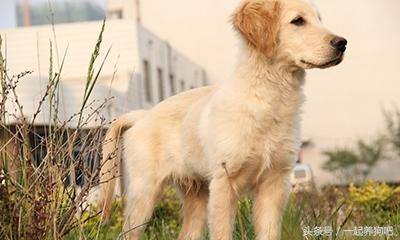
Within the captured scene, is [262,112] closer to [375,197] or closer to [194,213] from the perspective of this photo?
[194,213]

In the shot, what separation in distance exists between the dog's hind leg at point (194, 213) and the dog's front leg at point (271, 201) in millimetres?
1036

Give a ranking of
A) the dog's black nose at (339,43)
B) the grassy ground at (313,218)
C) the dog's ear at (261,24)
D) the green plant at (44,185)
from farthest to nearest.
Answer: the dog's ear at (261,24) → the dog's black nose at (339,43) → the grassy ground at (313,218) → the green plant at (44,185)

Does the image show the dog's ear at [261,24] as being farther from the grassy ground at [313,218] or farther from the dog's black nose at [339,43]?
the grassy ground at [313,218]

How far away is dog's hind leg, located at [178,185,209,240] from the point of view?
6.20m

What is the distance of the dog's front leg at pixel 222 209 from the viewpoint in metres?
5.10

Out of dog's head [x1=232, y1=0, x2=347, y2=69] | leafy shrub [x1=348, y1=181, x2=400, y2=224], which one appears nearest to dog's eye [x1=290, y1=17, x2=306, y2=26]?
dog's head [x1=232, y1=0, x2=347, y2=69]

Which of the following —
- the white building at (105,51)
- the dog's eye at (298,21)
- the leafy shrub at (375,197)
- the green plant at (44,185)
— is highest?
the dog's eye at (298,21)

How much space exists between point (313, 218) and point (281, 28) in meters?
1.40

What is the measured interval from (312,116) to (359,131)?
2840 mm

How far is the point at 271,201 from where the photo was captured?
17.0 ft

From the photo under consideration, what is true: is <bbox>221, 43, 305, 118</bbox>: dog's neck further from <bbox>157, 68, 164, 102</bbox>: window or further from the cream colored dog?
<bbox>157, 68, 164, 102</bbox>: window

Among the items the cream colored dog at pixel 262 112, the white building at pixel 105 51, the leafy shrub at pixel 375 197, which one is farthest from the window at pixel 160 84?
the cream colored dog at pixel 262 112

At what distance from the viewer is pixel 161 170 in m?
6.06

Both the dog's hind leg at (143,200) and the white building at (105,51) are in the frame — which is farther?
the white building at (105,51)
